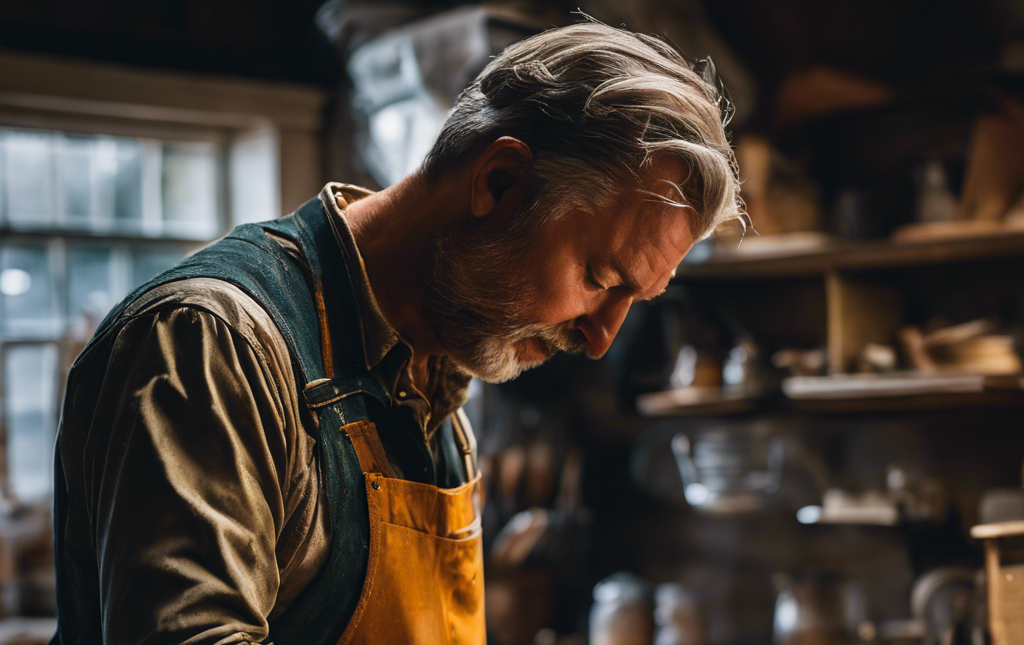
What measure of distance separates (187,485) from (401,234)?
488mm

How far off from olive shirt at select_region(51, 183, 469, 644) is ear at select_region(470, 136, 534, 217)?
335 mm

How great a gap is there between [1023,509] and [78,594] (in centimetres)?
213

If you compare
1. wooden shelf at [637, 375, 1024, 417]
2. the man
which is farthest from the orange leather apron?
wooden shelf at [637, 375, 1024, 417]

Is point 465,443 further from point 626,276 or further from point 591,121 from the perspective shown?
point 591,121

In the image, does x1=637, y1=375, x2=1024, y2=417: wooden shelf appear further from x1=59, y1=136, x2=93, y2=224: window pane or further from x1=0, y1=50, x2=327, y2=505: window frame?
x1=59, y1=136, x2=93, y2=224: window pane

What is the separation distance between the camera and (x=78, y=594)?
1.03 metres

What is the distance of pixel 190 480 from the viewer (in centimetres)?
86

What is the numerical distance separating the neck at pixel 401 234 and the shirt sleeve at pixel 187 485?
1.01 feet

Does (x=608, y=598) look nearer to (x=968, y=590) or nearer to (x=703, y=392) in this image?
(x=703, y=392)

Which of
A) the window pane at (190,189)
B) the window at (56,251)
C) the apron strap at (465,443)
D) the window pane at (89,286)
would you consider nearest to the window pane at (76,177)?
the window at (56,251)

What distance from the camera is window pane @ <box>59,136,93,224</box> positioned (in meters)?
3.12

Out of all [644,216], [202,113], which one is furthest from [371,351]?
[202,113]

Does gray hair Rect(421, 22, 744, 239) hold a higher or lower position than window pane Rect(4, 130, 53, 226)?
lower

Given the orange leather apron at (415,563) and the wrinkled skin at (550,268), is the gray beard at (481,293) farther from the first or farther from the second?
the orange leather apron at (415,563)
